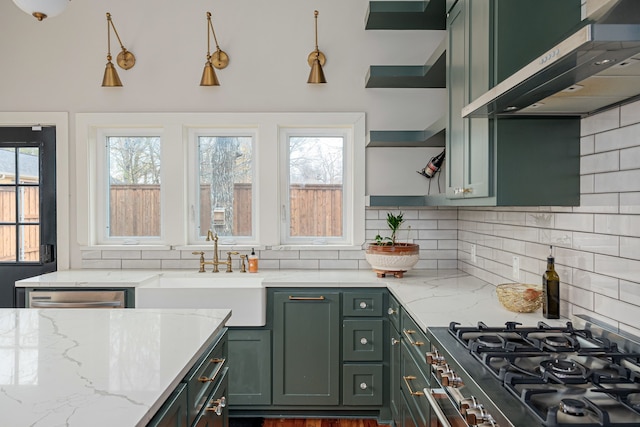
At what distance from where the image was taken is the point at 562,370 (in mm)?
1320

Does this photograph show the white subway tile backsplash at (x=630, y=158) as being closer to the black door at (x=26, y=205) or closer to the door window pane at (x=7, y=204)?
the black door at (x=26, y=205)

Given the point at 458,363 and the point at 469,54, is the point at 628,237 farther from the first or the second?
the point at 469,54

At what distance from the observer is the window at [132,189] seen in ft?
12.2

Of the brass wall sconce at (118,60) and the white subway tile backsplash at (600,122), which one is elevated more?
the brass wall sconce at (118,60)

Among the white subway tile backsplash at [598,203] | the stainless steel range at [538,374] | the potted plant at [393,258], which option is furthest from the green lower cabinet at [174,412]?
the potted plant at [393,258]

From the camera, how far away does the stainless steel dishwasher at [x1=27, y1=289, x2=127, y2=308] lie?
3.05 m

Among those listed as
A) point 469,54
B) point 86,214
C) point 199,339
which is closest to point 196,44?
point 86,214

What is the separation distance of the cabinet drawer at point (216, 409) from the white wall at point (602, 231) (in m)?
1.46

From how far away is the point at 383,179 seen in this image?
359 cm

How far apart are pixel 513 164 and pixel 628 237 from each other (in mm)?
493

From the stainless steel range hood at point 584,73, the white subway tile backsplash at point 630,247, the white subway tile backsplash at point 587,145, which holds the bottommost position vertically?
the white subway tile backsplash at point 630,247

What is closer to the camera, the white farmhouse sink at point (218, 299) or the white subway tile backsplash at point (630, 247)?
the white subway tile backsplash at point (630, 247)

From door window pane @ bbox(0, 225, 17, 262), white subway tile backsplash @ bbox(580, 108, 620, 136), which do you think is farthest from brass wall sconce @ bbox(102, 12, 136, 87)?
white subway tile backsplash @ bbox(580, 108, 620, 136)

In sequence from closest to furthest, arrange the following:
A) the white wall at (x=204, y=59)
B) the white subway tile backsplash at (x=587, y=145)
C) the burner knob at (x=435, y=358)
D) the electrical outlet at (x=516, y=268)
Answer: the burner knob at (x=435, y=358) < the white subway tile backsplash at (x=587, y=145) < the electrical outlet at (x=516, y=268) < the white wall at (x=204, y=59)
